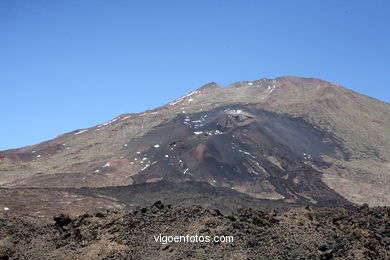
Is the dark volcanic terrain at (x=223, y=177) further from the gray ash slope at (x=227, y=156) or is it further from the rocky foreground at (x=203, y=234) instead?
the gray ash slope at (x=227, y=156)

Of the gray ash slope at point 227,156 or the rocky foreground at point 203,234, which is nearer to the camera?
the rocky foreground at point 203,234

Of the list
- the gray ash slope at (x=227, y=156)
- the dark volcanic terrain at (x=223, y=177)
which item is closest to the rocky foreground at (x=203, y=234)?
the dark volcanic terrain at (x=223, y=177)

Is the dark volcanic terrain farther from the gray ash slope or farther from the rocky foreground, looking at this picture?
the gray ash slope

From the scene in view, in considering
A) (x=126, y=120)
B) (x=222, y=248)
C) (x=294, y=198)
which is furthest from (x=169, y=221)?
(x=126, y=120)

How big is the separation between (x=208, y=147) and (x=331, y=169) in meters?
21.4

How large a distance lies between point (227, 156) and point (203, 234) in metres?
62.4

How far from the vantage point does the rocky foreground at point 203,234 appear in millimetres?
14961

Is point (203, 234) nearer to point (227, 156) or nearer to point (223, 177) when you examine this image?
point (223, 177)

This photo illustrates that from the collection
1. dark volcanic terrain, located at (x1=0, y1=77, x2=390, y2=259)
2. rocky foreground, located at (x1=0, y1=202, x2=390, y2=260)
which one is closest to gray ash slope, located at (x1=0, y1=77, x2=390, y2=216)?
dark volcanic terrain, located at (x1=0, y1=77, x2=390, y2=259)

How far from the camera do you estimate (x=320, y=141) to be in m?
97.9

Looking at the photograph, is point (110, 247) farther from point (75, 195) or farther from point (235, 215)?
point (75, 195)

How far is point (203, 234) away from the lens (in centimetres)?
1628

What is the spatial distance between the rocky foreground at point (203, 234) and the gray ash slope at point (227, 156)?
2591 centimetres

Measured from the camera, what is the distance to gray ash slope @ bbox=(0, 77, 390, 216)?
64.9 m
